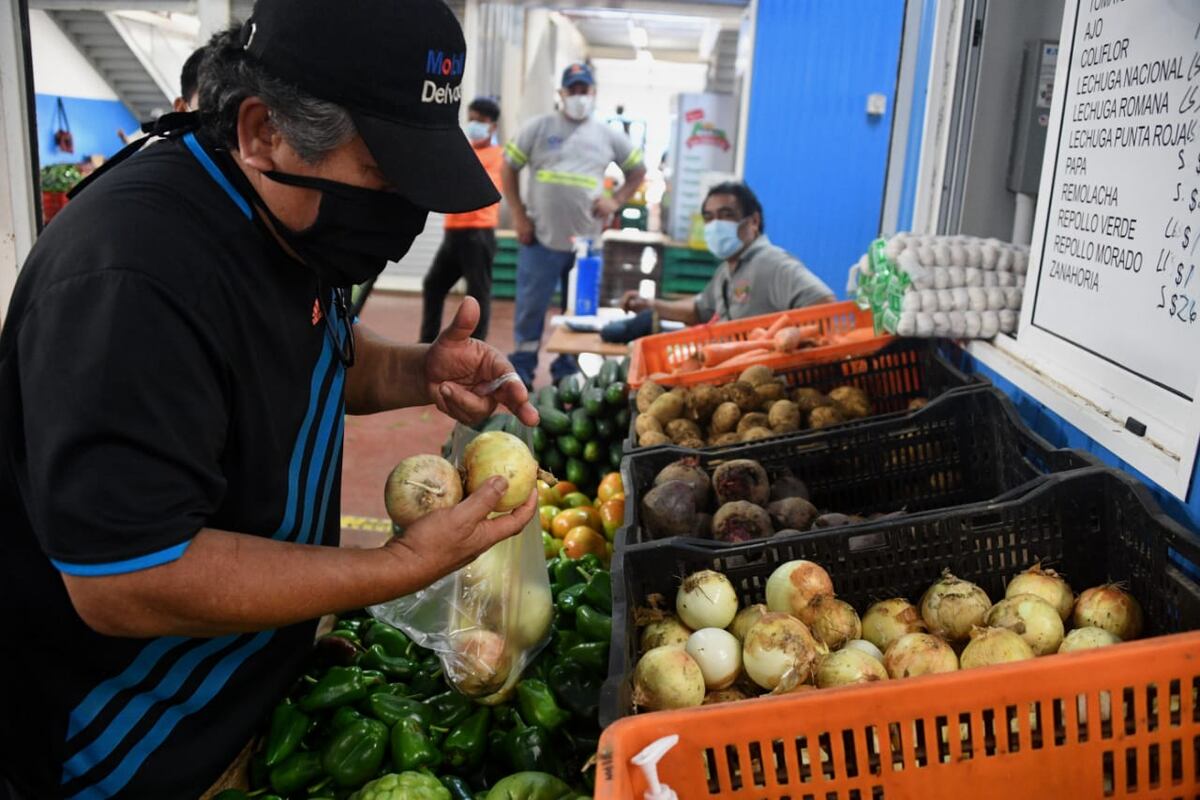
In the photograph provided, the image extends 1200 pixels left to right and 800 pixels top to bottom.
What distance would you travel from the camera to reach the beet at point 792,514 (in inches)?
82.4

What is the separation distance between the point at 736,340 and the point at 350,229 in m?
2.62

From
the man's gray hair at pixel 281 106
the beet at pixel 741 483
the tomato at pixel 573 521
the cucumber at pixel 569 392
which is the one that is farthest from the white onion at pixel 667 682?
the cucumber at pixel 569 392

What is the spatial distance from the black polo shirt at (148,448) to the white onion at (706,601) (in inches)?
26.6

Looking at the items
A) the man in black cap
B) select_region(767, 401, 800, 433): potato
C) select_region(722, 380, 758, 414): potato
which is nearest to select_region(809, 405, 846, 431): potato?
select_region(767, 401, 800, 433): potato

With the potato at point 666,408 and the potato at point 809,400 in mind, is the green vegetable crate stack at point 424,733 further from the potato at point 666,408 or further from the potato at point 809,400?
the potato at point 809,400

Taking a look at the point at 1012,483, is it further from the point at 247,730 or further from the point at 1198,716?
the point at 247,730

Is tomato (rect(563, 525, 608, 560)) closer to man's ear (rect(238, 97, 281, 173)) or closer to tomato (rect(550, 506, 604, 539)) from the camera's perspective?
tomato (rect(550, 506, 604, 539))

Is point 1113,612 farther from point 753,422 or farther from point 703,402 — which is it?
point 703,402

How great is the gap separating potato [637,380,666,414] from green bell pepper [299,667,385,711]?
4.70ft

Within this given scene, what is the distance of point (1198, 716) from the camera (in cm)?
121

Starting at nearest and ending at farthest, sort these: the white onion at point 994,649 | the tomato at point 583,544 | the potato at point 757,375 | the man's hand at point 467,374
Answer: the white onion at point 994,649, the man's hand at point 467,374, the tomato at point 583,544, the potato at point 757,375

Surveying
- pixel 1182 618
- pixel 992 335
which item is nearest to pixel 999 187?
pixel 992 335

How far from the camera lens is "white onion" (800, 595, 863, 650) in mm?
1626

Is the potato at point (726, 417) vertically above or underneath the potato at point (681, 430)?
above
